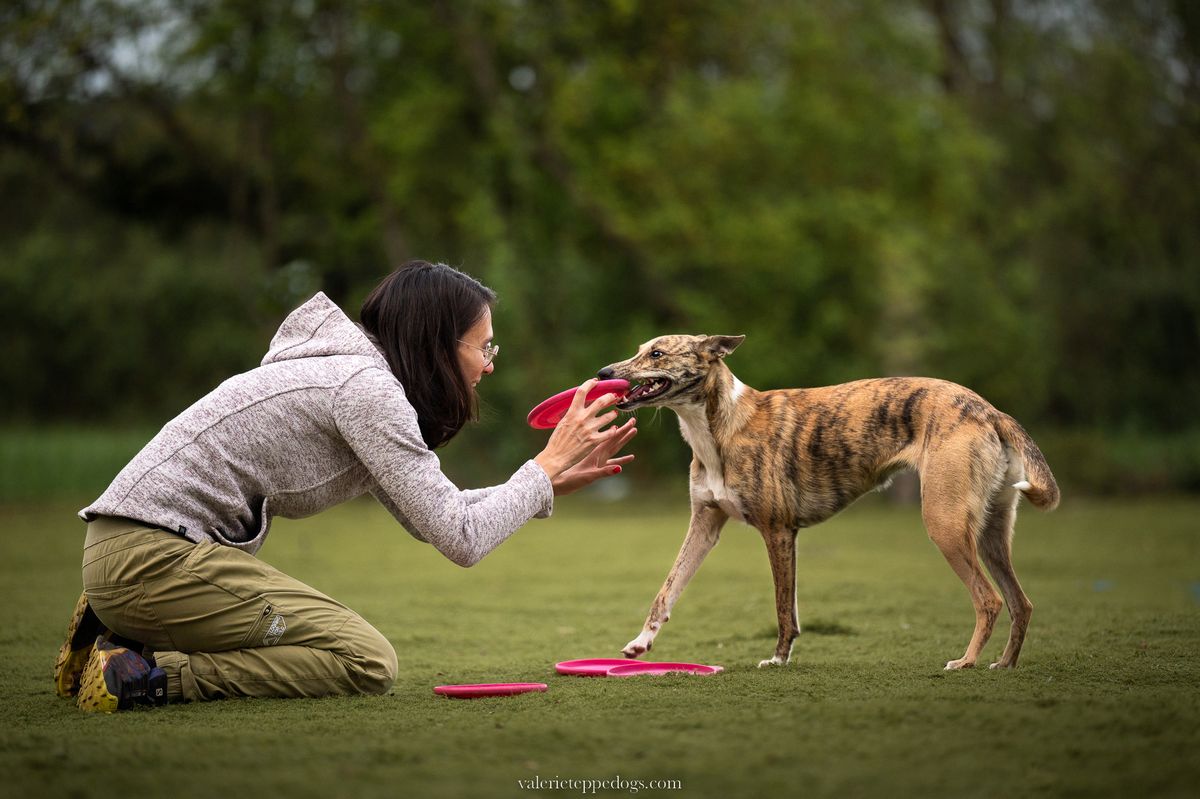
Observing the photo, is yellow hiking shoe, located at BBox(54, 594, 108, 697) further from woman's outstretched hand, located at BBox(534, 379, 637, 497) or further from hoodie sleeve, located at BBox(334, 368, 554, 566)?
woman's outstretched hand, located at BBox(534, 379, 637, 497)

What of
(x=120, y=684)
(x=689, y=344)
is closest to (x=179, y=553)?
(x=120, y=684)

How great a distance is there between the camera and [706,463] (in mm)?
6055

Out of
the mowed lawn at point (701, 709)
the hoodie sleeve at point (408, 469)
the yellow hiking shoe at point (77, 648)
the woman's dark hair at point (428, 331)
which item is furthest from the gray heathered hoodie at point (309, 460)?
the mowed lawn at point (701, 709)

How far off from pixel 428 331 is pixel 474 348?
19cm

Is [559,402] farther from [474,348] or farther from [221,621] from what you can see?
[221,621]

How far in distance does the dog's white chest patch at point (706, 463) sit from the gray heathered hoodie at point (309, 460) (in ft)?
4.71

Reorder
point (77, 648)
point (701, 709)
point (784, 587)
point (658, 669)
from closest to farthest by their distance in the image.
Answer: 1. point (701, 709)
2. point (77, 648)
3. point (658, 669)
4. point (784, 587)

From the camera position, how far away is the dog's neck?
6.01 meters

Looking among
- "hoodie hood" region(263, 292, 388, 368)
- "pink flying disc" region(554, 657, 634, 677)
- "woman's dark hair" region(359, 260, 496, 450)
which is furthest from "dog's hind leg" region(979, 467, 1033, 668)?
"hoodie hood" region(263, 292, 388, 368)

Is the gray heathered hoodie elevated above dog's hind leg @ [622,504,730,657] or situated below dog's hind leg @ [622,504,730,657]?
above

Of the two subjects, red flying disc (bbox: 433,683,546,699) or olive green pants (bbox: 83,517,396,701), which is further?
red flying disc (bbox: 433,683,546,699)

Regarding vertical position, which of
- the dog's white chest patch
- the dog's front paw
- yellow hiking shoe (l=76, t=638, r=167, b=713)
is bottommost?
the dog's front paw

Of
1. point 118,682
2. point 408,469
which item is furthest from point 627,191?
point 118,682

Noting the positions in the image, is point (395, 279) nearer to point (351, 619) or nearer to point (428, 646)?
point (351, 619)
